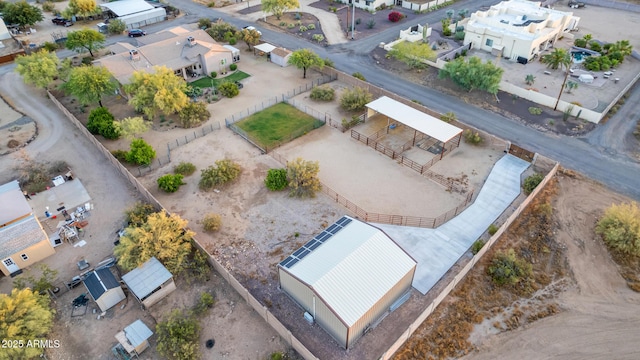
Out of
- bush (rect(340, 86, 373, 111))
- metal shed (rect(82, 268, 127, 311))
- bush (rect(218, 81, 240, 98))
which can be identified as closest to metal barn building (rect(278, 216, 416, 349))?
metal shed (rect(82, 268, 127, 311))

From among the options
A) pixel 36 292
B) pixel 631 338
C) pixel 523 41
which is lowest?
pixel 631 338

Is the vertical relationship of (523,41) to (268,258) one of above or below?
above

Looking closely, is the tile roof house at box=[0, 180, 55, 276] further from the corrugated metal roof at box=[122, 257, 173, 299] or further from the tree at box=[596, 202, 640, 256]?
the tree at box=[596, 202, 640, 256]

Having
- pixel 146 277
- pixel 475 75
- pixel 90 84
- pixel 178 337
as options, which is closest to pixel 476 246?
pixel 178 337

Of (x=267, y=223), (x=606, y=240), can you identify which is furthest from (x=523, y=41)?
(x=267, y=223)

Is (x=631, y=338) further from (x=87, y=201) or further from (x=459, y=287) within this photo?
(x=87, y=201)

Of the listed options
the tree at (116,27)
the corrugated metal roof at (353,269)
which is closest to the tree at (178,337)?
the corrugated metal roof at (353,269)

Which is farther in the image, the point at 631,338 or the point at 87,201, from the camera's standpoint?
the point at 87,201

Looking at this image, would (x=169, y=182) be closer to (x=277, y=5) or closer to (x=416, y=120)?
(x=416, y=120)
